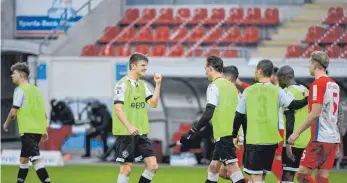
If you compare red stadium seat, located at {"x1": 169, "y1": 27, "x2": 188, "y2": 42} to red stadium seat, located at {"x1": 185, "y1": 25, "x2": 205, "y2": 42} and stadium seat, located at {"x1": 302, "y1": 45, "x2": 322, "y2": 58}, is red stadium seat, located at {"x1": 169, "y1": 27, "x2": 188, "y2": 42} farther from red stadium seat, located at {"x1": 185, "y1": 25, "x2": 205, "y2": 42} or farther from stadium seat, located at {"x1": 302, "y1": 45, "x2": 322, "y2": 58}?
stadium seat, located at {"x1": 302, "y1": 45, "x2": 322, "y2": 58}

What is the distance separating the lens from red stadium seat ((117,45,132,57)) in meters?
25.3

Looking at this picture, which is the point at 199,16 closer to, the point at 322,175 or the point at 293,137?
the point at 322,175

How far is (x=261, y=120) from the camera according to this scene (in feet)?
38.4

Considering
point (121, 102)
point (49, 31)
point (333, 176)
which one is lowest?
point (333, 176)

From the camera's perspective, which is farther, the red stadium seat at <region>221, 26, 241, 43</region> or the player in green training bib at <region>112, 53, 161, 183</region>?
the red stadium seat at <region>221, 26, 241, 43</region>

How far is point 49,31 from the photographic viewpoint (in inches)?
1128

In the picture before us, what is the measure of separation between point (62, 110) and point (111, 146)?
1.56 meters

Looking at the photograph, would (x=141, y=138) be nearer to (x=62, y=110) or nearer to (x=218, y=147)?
(x=218, y=147)

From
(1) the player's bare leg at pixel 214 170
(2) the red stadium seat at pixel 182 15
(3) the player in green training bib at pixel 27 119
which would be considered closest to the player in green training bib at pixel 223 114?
(1) the player's bare leg at pixel 214 170

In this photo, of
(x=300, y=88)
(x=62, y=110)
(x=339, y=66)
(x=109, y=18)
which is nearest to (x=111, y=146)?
(x=62, y=110)

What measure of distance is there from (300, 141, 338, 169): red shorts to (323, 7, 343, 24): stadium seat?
14.1 m

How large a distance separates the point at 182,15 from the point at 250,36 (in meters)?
2.40

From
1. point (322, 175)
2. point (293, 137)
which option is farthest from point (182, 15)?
point (293, 137)

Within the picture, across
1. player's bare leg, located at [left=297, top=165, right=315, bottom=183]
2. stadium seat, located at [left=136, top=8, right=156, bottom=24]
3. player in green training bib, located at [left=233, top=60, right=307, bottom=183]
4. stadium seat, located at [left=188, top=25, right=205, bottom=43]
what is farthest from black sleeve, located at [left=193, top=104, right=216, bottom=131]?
stadium seat, located at [left=136, top=8, right=156, bottom=24]
